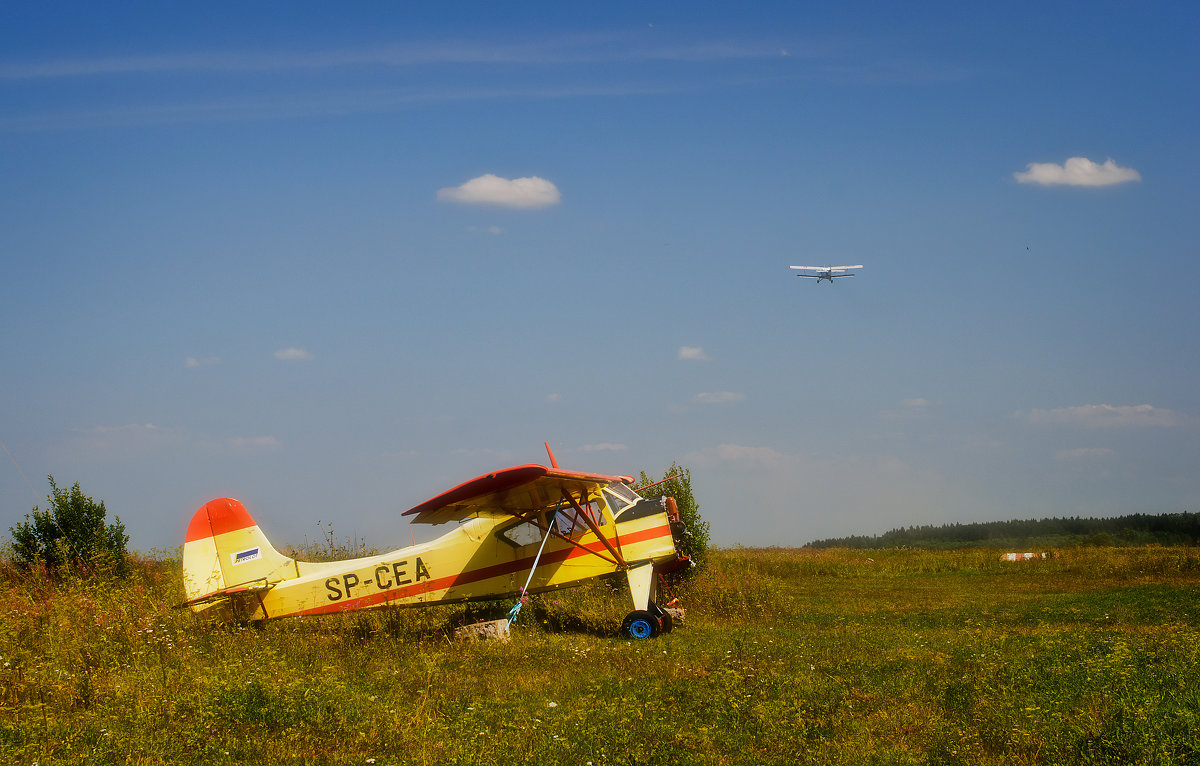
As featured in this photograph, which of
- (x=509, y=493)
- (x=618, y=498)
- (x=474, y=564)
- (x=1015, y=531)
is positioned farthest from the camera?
(x=1015, y=531)

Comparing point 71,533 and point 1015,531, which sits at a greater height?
point 71,533

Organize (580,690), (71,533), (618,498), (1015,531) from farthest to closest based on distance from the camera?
(1015,531)
(71,533)
(618,498)
(580,690)

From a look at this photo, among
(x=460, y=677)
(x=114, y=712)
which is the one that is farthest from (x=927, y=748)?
(x=114, y=712)

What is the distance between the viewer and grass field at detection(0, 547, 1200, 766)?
20.4ft

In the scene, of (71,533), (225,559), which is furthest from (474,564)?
(71,533)

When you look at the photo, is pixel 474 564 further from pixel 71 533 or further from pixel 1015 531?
pixel 1015 531

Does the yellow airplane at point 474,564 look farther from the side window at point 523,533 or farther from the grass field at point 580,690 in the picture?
the grass field at point 580,690

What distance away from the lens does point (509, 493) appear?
12375mm

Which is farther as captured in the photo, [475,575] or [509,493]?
[475,575]

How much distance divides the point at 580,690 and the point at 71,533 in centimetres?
1598

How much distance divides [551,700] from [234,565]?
25.2ft

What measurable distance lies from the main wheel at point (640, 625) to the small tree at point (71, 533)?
1189 cm

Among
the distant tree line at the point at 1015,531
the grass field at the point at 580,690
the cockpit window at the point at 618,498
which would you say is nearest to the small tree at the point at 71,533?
the grass field at the point at 580,690

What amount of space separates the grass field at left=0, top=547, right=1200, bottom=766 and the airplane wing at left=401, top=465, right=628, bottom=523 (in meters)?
1.87
